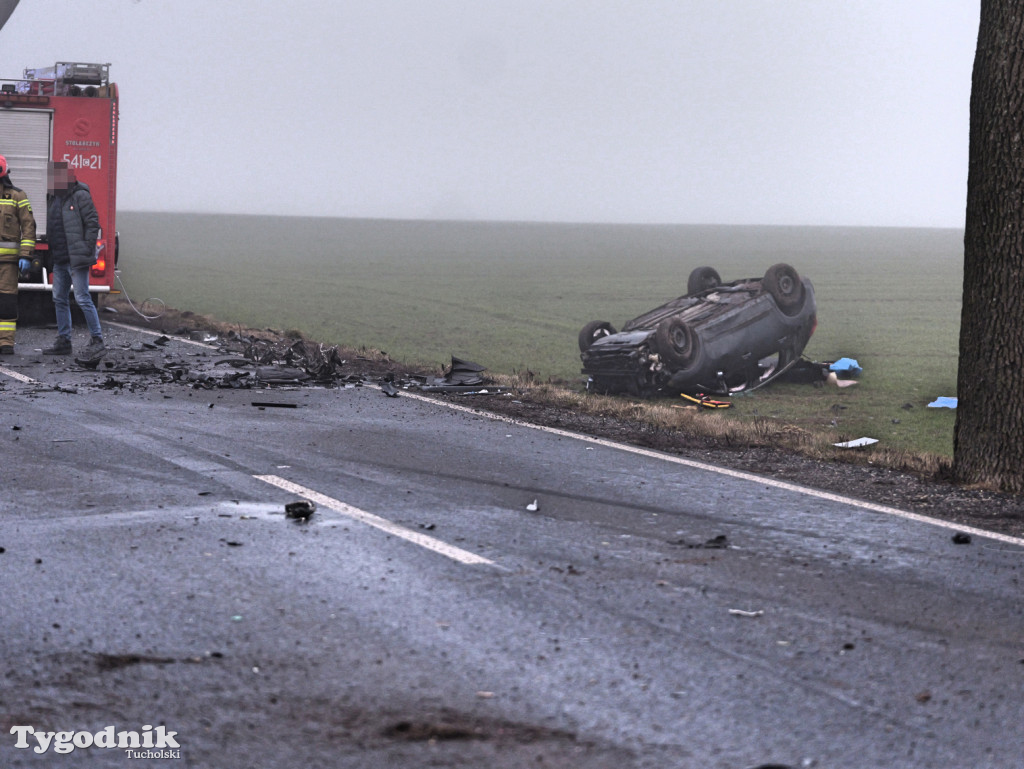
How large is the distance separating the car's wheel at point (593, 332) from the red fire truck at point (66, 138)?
22.7 ft

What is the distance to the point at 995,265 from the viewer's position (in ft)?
26.1

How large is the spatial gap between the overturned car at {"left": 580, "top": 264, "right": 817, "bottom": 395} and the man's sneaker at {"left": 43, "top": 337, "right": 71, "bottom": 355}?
641 centimetres

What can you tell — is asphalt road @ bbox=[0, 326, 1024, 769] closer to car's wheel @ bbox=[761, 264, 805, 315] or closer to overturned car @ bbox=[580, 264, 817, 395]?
overturned car @ bbox=[580, 264, 817, 395]

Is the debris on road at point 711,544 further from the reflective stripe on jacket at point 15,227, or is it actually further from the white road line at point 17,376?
the reflective stripe on jacket at point 15,227

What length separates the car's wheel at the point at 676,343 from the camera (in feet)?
49.6

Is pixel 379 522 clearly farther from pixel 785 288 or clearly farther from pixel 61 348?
Result: pixel 785 288

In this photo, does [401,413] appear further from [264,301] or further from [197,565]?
[264,301]

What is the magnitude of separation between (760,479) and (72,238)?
930 cm

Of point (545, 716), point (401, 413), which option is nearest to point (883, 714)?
A: point (545, 716)

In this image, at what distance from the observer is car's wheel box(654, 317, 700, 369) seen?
15109mm

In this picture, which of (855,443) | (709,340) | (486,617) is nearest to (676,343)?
(709,340)

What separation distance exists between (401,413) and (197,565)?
513cm

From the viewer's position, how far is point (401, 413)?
10.7m

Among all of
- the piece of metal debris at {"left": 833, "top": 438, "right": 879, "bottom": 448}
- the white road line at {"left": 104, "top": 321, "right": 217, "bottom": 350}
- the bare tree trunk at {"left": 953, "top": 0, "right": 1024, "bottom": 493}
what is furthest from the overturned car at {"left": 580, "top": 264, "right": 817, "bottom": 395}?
the bare tree trunk at {"left": 953, "top": 0, "right": 1024, "bottom": 493}
